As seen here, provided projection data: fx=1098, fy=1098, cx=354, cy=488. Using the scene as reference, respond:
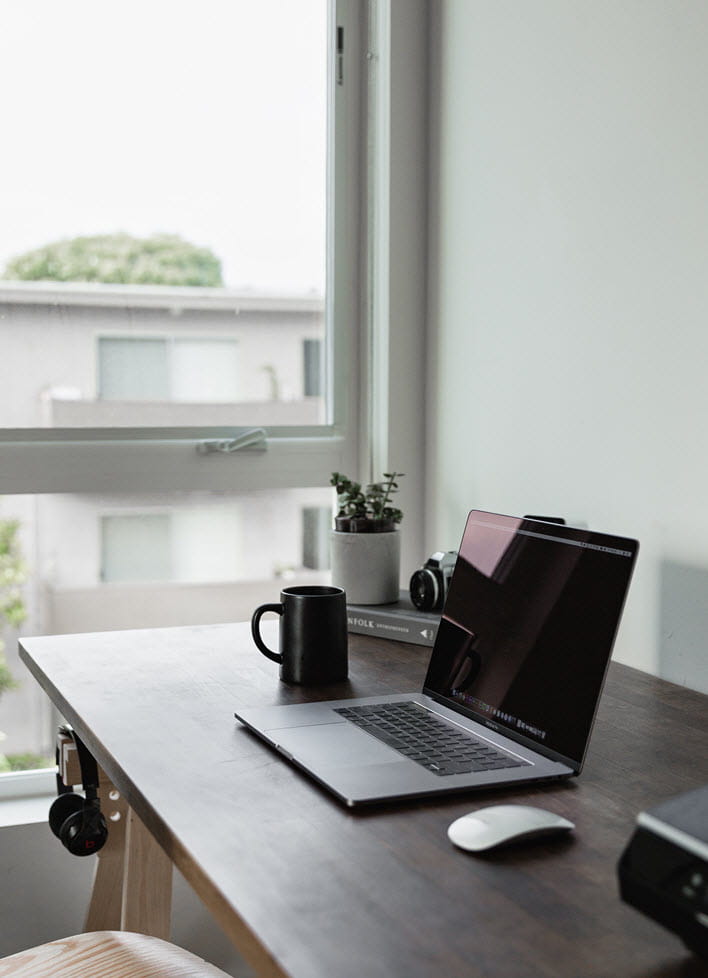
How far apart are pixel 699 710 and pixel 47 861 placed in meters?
1.16

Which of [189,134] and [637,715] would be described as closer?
[637,715]

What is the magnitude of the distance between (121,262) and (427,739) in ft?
3.81

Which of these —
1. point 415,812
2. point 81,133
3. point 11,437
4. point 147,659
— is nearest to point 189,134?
point 81,133

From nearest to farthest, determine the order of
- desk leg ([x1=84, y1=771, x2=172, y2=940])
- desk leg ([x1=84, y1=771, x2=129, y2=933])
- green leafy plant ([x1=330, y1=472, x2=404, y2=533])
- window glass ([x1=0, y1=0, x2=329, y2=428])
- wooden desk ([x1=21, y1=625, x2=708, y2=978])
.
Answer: wooden desk ([x1=21, y1=625, x2=708, y2=978]) < desk leg ([x1=84, y1=771, x2=172, y2=940]) < desk leg ([x1=84, y1=771, x2=129, y2=933]) < green leafy plant ([x1=330, y1=472, x2=404, y2=533]) < window glass ([x1=0, y1=0, x2=329, y2=428])

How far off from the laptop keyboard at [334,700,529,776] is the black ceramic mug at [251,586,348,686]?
0.13 m

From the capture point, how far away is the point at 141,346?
1966mm

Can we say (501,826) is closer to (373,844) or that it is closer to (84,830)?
(373,844)

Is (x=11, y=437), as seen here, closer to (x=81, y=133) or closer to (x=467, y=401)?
(x=81, y=133)

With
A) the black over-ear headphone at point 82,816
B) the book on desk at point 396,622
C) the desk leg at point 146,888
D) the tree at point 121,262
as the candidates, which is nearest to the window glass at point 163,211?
the tree at point 121,262

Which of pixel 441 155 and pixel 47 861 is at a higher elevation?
pixel 441 155

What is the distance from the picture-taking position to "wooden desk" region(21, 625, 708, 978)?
70 centimetres

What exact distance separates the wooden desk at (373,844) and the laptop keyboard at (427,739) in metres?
0.06

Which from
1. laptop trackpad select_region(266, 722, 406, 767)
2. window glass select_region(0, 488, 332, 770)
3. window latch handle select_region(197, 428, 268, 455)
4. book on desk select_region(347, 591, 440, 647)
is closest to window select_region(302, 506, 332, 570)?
window glass select_region(0, 488, 332, 770)

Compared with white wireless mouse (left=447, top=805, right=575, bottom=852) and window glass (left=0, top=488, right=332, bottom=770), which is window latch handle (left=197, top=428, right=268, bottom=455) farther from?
white wireless mouse (left=447, top=805, right=575, bottom=852)
